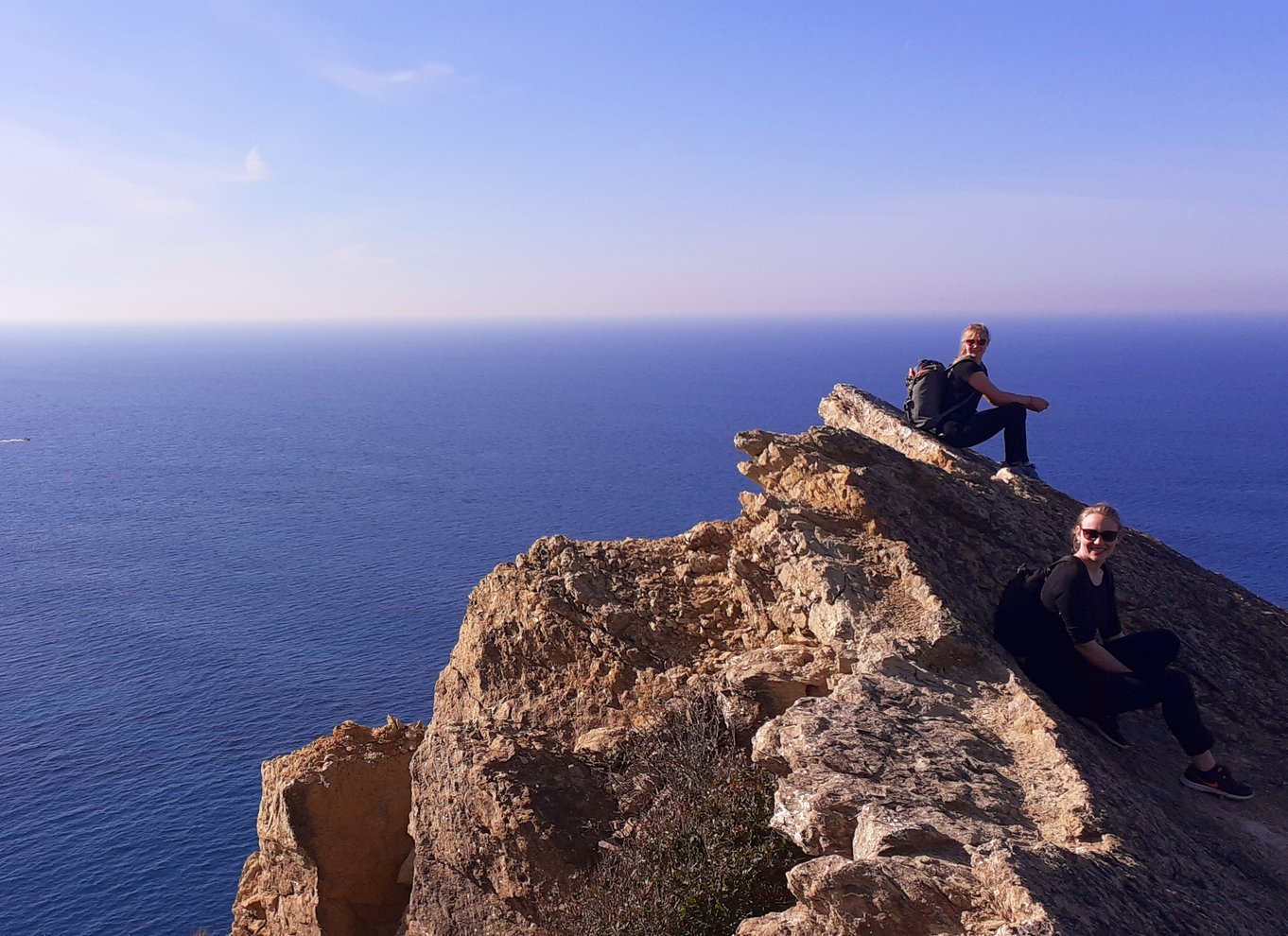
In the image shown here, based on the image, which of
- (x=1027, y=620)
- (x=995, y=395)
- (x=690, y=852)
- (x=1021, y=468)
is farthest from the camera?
(x=1021, y=468)

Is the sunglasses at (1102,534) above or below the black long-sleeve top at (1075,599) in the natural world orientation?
above

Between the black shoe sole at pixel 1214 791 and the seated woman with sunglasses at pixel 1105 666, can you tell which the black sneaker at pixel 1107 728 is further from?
the black shoe sole at pixel 1214 791

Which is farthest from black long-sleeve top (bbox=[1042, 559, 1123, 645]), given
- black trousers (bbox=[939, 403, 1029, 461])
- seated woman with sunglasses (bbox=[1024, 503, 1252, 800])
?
black trousers (bbox=[939, 403, 1029, 461])

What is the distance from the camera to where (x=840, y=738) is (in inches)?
290

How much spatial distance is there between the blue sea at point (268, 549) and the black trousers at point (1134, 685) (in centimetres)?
3934

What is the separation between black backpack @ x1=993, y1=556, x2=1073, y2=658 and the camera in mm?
8398

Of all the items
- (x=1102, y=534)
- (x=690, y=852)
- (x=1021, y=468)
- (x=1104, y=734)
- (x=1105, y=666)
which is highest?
(x=1102, y=534)

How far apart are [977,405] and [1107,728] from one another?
5.56m

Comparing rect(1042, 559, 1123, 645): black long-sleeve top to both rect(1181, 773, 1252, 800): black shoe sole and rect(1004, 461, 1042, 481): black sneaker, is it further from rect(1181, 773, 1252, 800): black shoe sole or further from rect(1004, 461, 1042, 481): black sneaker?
rect(1004, 461, 1042, 481): black sneaker

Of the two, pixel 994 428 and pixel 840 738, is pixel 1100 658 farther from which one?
pixel 994 428

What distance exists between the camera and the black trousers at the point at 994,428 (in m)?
13.0

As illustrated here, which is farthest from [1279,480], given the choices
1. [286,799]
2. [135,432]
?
[135,432]

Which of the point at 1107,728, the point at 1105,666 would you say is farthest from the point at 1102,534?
the point at 1107,728

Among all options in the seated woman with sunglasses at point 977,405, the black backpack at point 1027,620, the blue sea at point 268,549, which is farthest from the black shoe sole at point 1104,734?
the blue sea at point 268,549
